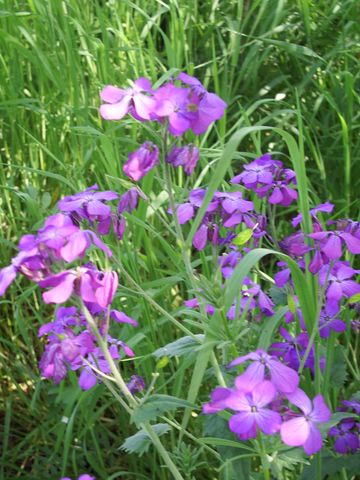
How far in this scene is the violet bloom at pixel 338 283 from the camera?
1.35 metres

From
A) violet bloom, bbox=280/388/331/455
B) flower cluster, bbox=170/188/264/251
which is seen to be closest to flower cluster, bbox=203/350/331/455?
violet bloom, bbox=280/388/331/455

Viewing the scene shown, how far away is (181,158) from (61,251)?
0.72 ft

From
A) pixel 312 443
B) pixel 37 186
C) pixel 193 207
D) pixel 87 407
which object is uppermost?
pixel 193 207

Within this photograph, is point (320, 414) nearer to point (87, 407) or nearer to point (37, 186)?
point (87, 407)

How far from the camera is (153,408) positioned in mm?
1129

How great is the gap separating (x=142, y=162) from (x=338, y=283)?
0.41 metres

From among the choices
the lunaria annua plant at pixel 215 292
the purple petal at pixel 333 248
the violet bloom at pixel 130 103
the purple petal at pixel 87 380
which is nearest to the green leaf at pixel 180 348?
the lunaria annua plant at pixel 215 292

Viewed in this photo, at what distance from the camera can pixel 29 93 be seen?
7.73 ft

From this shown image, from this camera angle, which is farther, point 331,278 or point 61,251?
point 331,278

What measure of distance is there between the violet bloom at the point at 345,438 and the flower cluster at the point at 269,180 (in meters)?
0.37

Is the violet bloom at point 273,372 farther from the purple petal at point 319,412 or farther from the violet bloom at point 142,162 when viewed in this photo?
the violet bloom at point 142,162

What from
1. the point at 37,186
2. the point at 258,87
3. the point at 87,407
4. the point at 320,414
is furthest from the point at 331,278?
the point at 258,87

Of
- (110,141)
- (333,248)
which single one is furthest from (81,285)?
(110,141)

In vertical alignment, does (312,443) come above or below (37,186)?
above
